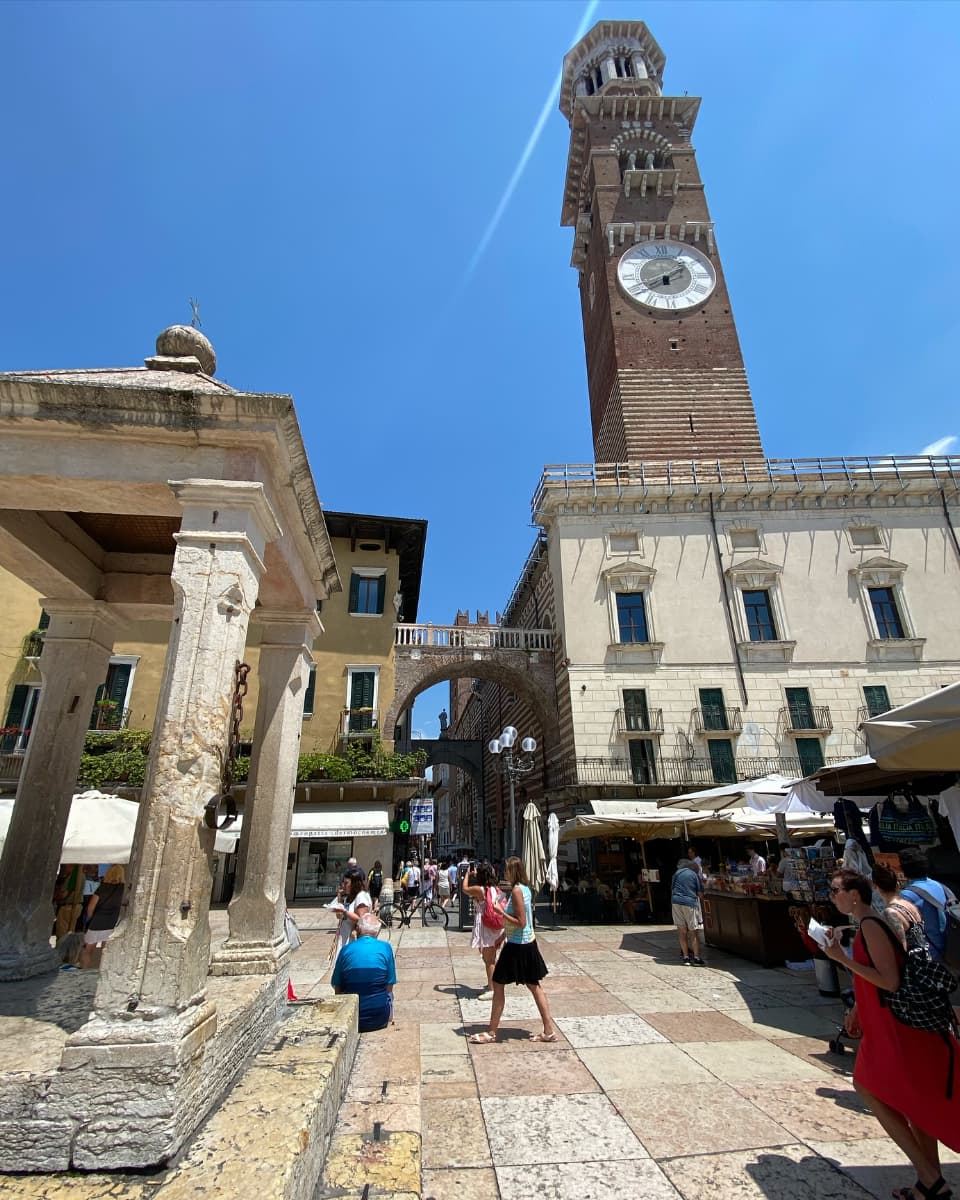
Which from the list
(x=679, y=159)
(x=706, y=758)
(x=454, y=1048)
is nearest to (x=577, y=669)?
(x=706, y=758)

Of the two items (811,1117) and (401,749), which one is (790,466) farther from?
(811,1117)

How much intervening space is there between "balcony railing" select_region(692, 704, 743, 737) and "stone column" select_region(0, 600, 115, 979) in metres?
18.2

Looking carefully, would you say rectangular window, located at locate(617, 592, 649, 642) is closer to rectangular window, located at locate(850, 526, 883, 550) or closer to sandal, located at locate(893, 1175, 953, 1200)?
rectangular window, located at locate(850, 526, 883, 550)

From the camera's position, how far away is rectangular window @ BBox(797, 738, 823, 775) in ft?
64.3

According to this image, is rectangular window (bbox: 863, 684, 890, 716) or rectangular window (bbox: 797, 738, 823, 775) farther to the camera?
rectangular window (bbox: 863, 684, 890, 716)

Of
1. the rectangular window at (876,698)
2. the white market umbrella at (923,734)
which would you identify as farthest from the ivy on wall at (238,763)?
the rectangular window at (876,698)

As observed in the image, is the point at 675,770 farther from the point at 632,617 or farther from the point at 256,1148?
the point at 256,1148

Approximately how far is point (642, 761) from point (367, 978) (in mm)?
15713

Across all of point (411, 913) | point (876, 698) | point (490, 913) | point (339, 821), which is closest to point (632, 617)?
point (876, 698)

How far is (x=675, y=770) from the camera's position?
1950 centimetres

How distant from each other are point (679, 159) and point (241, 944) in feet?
133

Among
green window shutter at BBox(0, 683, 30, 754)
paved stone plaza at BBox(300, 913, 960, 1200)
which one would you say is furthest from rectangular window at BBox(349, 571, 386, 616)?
paved stone plaza at BBox(300, 913, 960, 1200)

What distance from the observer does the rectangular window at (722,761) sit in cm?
1958

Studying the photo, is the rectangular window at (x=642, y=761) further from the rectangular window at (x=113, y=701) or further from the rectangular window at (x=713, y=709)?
the rectangular window at (x=113, y=701)
